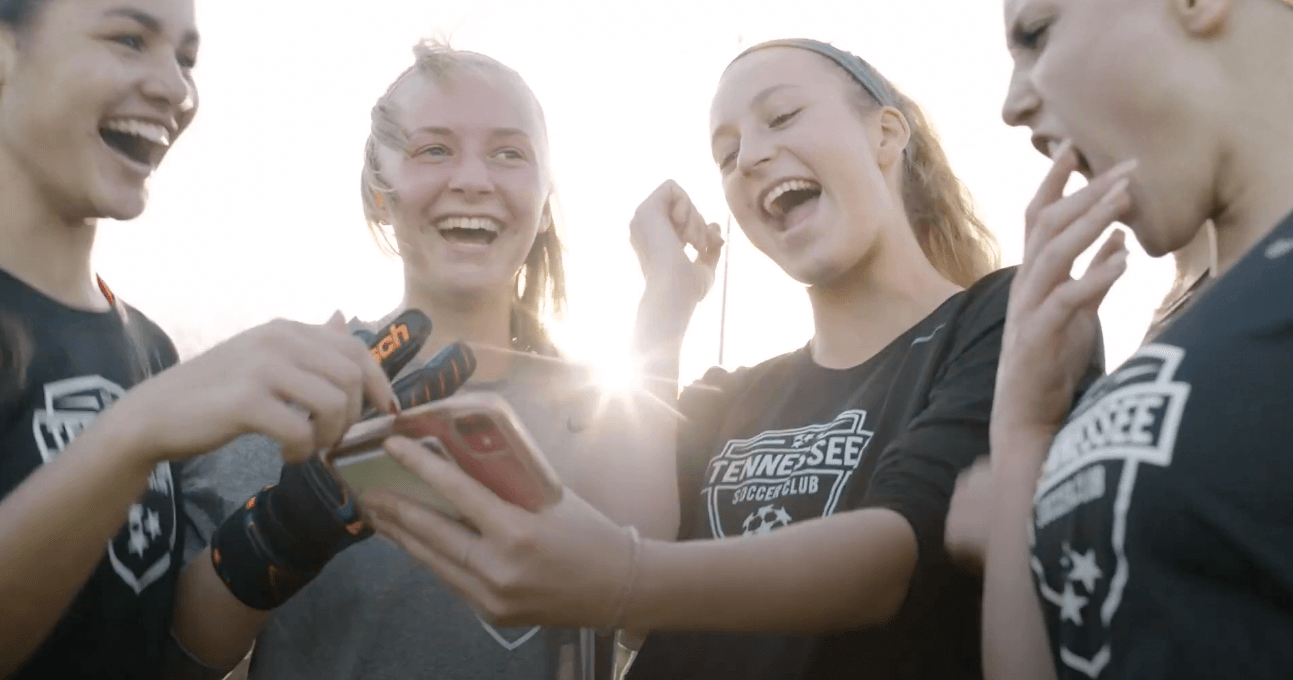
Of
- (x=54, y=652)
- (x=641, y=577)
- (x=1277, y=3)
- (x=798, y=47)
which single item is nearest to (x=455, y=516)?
(x=641, y=577)

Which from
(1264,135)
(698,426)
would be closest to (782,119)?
(698,426)

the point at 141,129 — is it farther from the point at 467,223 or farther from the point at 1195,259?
the point at 1195,259

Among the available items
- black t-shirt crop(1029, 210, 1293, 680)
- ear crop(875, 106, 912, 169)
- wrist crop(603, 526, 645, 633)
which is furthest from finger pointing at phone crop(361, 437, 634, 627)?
ear crop(875, 106, 912, 169)

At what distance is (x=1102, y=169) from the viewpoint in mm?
1527

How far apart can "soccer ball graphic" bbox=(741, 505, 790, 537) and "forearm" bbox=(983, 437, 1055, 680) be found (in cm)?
51

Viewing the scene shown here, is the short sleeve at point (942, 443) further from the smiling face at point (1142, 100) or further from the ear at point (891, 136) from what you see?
the ear at point (891, 136)

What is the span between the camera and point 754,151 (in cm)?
248

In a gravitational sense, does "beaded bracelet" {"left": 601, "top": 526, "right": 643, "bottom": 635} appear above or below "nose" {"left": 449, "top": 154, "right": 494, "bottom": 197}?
below

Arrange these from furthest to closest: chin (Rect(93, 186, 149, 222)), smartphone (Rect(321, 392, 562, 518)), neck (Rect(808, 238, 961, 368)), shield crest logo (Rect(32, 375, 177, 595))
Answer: neck (Rect(808, 238, 961, 368)), chin (Rect(93, 186, 149, 222)), shield crest logo (Rect(32, 375, 177, 595)), smartphone (Rect(321, 392, 562, 518))

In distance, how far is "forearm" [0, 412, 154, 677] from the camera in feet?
4.51

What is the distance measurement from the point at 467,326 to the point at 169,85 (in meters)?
1.00

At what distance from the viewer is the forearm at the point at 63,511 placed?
1.38 m

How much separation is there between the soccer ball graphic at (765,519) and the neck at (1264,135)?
0.98 meters

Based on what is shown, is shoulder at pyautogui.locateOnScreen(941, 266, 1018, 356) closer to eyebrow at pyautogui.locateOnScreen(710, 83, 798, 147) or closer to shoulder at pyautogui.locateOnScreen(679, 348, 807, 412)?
shoulder at pyautogui.locateOnScreen(679, 348, 807, 412)
